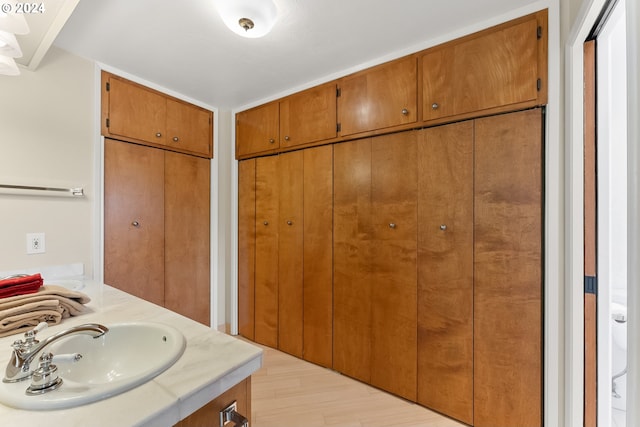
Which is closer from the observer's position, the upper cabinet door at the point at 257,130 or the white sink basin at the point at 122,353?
the white sink basin at the point at 122,353

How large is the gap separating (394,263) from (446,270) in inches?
12.4

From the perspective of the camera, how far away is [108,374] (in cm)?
94

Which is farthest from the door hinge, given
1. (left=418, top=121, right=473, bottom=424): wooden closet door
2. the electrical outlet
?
the electrical outlet

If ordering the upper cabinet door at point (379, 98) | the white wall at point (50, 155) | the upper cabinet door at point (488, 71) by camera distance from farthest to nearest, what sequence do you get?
the upper cabinet door at point (379, 98) → the white wall at point (50, 155) → the upper cabinet door at point (488, 71)

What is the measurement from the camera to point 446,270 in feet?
5.33

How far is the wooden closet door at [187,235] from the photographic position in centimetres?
234

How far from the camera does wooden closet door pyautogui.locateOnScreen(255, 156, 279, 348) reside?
95.6 inches

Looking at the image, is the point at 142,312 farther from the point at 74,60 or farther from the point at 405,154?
the point at 74,60

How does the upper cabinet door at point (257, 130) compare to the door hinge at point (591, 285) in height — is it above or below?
above

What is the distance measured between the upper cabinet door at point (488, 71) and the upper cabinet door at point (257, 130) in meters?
1.26

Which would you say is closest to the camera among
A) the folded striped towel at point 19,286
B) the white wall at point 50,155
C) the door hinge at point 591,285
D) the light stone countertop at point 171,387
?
the light stone countertop at point 171,387

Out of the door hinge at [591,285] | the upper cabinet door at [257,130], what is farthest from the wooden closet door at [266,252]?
the door hinge at [591,285]

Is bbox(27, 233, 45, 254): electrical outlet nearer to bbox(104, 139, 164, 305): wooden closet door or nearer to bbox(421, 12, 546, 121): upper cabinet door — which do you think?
bbox(104, 139, 164, 305): wooden closet door

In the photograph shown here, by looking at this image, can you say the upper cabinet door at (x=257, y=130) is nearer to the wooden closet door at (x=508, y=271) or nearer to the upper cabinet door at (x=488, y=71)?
the upper cabinet door at (x=488, y=71)
